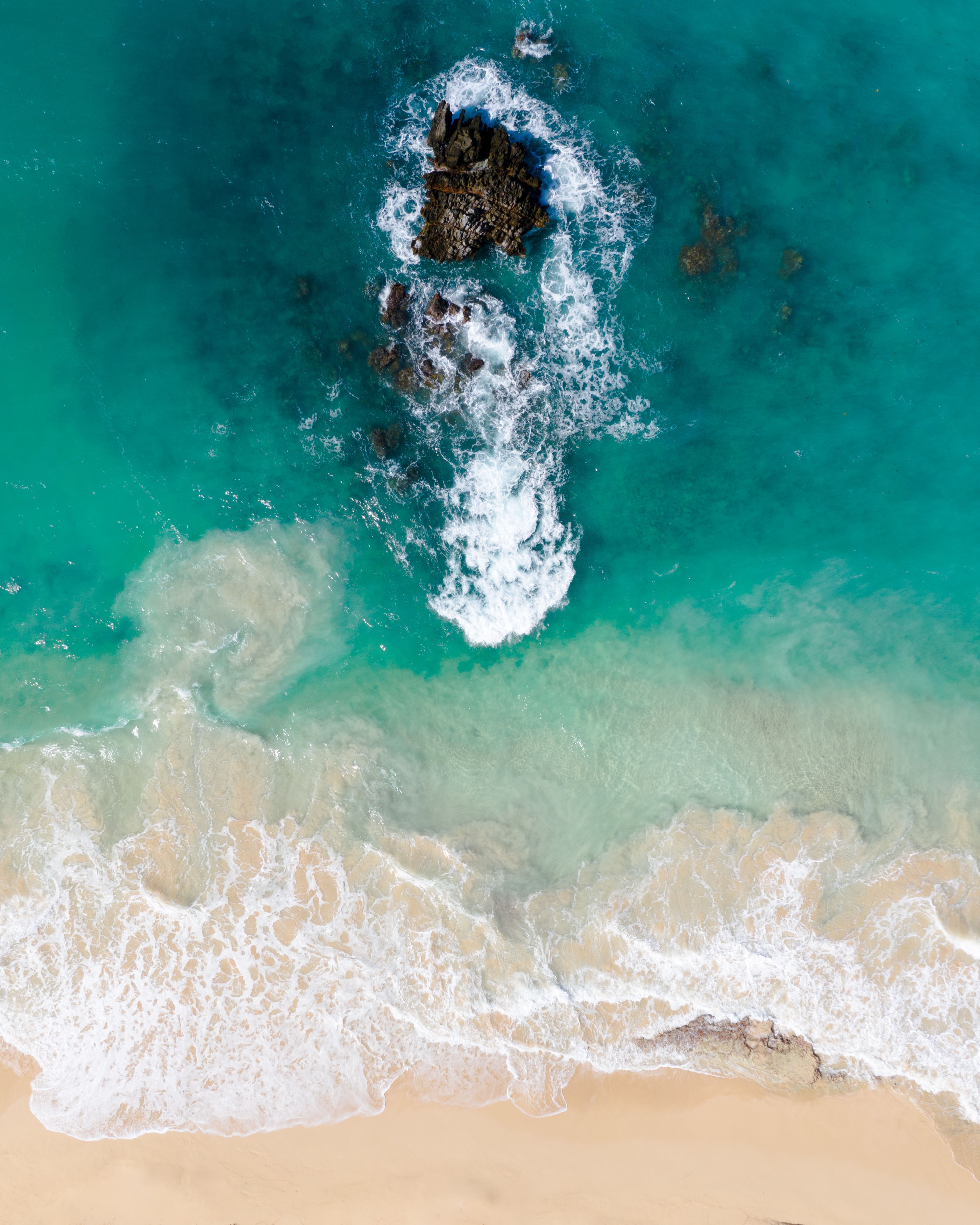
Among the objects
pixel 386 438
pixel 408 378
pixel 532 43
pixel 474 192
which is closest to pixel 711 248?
pixel 474 192

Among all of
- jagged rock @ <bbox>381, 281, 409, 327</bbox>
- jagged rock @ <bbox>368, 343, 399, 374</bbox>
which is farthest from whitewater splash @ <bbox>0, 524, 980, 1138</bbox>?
jagged rock @ <bbox>381, 281, 409, 327</bbox>

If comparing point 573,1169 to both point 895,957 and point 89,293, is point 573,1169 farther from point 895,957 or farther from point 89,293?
point 89,293

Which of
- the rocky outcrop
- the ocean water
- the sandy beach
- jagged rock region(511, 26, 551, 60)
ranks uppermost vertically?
jagged rock region(511, 26, 551, 60)

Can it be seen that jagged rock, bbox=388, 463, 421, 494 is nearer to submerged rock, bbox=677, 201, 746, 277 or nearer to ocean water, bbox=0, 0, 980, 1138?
ocean water, bbox=0, 0, 980, 1138

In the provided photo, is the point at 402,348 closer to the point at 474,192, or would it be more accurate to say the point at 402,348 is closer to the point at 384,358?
the point at 384,358

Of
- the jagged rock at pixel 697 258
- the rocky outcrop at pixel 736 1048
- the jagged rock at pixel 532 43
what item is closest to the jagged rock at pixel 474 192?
the jagged rock at pixel 532 43

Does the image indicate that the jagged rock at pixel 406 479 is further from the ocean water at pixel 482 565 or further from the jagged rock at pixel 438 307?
the jagged rock at pixel 438 307
